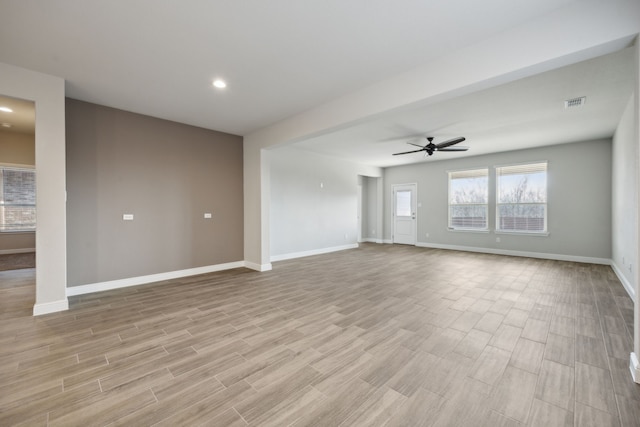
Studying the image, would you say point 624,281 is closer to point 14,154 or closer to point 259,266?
point 259,266

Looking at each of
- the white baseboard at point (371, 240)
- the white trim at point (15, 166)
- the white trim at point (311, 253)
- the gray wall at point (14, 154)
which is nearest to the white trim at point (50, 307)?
the white trim at point (311, 253)

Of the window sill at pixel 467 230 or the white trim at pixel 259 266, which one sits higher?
the window sill at pixel 467 230

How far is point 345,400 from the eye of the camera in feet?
5.73

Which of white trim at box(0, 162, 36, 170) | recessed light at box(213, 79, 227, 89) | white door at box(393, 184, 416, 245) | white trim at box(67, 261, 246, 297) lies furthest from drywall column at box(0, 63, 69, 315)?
white door at box(393, 184, 416, 245)

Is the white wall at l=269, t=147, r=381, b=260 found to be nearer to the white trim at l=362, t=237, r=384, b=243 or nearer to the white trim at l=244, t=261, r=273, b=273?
the white trim at l=244, t=261, r=273, b=273

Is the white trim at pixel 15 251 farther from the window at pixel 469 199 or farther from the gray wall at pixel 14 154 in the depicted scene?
the window at pixel 469 199

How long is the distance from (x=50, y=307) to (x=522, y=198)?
9.68 metres

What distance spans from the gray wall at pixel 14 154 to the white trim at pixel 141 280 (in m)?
4.15

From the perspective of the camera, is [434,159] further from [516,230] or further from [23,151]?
[23,151]

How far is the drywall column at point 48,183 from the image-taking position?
3178mm

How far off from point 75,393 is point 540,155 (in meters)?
9.29

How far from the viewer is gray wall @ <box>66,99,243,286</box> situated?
402 centimetres

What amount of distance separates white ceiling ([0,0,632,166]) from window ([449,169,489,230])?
3.10m

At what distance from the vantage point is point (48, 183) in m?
3.23
